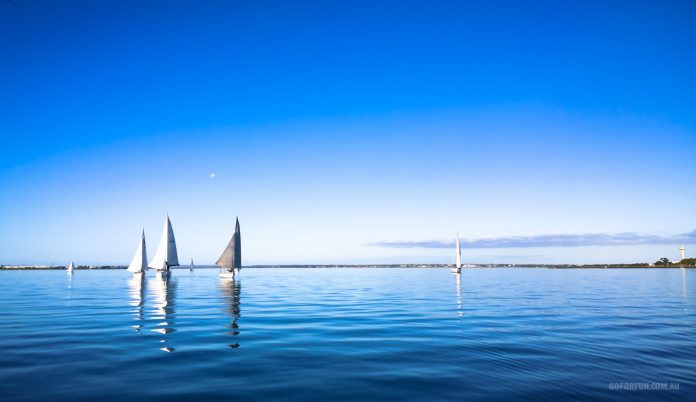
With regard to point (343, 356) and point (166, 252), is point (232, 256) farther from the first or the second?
point (343, 356)

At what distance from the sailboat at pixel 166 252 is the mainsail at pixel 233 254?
12.6m

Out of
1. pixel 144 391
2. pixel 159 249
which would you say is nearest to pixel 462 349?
pixel 144 391

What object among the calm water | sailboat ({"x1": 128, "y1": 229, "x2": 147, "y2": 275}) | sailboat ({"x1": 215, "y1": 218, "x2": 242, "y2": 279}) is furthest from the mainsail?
the calm water

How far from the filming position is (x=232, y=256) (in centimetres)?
8356

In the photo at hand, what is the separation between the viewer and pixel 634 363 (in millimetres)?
13562

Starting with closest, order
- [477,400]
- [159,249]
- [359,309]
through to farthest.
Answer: [477,400] < [359,309] < [159,249]

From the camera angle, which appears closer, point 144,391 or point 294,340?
point 144,391

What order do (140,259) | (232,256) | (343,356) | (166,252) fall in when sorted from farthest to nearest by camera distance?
(140,259)
(166,252)
(232,256)
(343,356)

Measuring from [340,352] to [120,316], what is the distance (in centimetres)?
1763

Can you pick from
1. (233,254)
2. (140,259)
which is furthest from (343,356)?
(140,259)

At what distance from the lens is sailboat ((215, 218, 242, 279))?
8300 cm

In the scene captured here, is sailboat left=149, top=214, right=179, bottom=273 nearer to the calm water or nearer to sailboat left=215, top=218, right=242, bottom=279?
sailboat left=215, top=218, right=242, bottom=279

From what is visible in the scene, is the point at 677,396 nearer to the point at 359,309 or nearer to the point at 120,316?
the point at 359,309

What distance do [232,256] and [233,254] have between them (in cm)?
45
